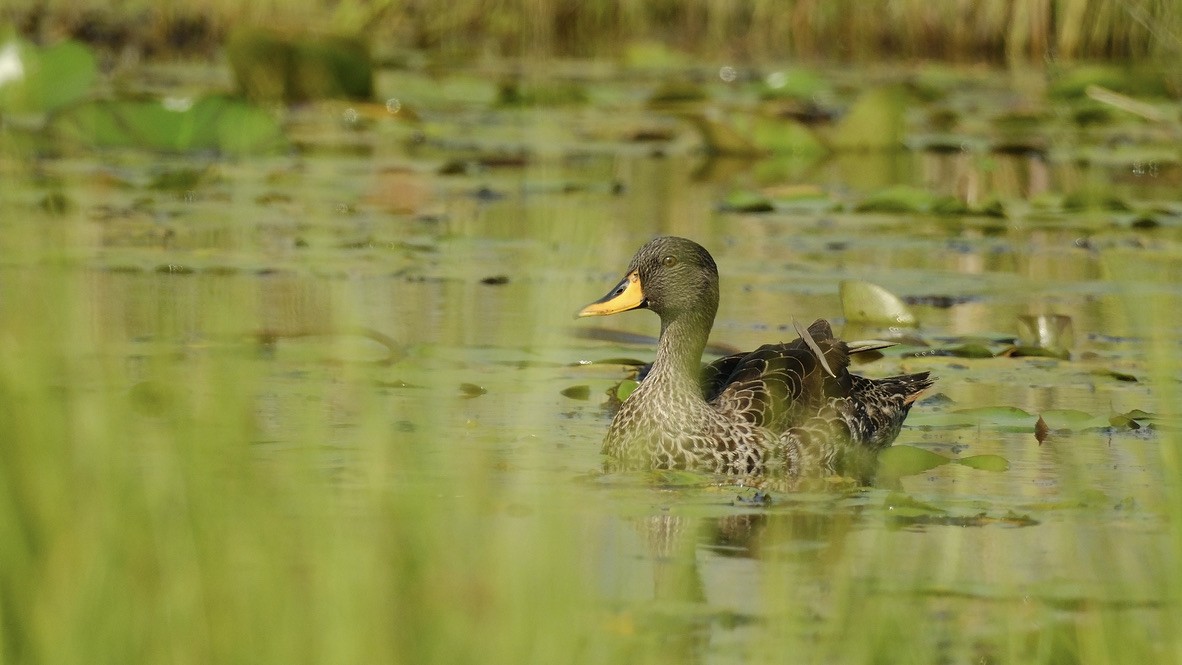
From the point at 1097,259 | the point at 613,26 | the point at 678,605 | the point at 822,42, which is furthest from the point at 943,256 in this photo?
the point at 613,26

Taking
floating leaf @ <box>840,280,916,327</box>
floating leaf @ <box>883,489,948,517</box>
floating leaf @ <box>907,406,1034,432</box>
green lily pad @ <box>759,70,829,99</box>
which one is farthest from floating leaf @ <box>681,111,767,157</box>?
floating leaf @ <box>883,489,948,517</box>

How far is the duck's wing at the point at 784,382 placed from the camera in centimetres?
628

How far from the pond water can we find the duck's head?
0.35m

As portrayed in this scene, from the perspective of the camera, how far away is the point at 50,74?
38.8 feet

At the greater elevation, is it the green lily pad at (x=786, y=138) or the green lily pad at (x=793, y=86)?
the green lily pad at (x=793, y=86)

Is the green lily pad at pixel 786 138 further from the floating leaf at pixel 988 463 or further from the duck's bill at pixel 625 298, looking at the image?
the floating leaf at pixel 988 463

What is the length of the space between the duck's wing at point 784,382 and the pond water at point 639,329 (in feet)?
1.03

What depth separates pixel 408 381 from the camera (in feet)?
21.8

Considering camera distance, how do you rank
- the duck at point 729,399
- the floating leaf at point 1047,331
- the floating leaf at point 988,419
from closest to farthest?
the duck at point 729,399 → the floating leaf at point 988,419 → the floating leaf at point 1047,331

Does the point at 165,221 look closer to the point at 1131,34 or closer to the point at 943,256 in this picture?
the point at 943,256

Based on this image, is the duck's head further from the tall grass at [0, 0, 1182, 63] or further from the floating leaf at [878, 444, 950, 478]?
the tall grass at [0, 0, 1182, 63]

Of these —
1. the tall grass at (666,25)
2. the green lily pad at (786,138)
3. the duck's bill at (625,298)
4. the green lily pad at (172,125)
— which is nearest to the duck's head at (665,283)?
the duck's bill at (625,298)

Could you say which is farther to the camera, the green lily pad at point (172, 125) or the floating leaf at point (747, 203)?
the green lily pad at point (172, 125)

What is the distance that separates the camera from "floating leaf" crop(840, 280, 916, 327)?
779 cm
